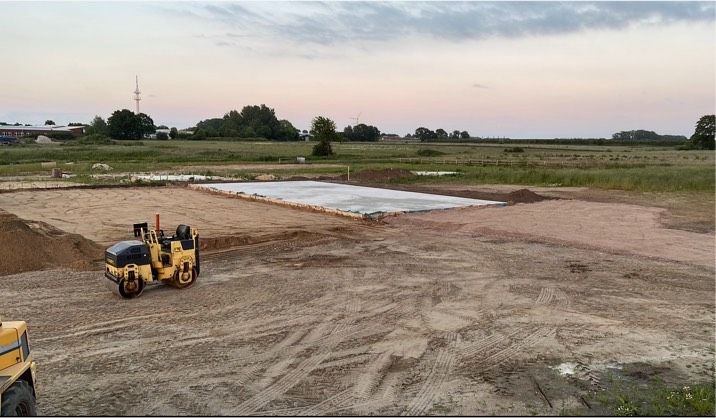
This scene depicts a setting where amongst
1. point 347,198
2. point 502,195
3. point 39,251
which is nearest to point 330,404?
point 39,251

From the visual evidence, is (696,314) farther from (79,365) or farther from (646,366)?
(79,365)

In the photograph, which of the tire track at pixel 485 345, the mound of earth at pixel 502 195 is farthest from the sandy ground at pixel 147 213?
the tire track at pixel 485 345

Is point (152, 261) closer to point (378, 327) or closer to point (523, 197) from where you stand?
point (378, 327)

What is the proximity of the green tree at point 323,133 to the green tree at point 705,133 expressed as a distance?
84231 millimetres

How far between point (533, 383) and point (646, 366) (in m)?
1.65

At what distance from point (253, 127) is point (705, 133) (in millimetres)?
100851

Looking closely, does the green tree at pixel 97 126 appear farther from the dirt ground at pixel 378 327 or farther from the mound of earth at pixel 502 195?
the dirt ground at pixel 378 327

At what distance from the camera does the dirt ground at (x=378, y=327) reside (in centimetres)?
595

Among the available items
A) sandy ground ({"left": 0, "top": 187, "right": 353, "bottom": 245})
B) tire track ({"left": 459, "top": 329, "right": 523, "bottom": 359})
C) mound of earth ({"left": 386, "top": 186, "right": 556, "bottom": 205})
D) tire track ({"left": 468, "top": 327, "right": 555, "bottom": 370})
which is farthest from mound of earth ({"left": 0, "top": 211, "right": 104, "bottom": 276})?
mound of earth ({"left": 386, "top": 186, "right": 556, "bottom": 205})

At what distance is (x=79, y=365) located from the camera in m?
6.60

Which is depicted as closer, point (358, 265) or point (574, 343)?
point (574, 343)

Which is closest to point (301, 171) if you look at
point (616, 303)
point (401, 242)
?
point (401, 242)

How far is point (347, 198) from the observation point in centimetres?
2394

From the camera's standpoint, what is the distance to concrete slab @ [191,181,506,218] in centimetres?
2048
